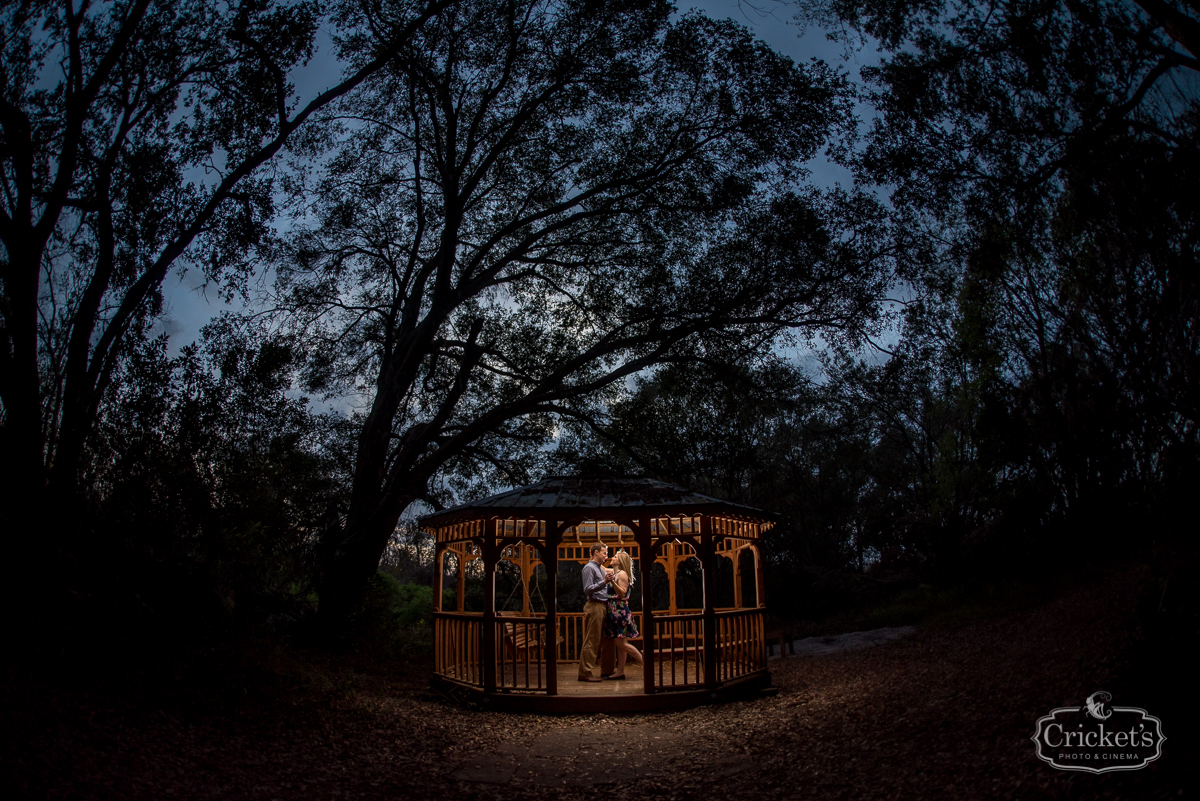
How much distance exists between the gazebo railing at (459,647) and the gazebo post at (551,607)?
99 cm

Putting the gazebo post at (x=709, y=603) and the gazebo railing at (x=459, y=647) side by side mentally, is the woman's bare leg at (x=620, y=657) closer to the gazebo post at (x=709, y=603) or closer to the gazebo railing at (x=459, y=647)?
the gazebo post at (x=709, y=603)

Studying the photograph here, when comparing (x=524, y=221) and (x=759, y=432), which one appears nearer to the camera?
(x=524, y=221)

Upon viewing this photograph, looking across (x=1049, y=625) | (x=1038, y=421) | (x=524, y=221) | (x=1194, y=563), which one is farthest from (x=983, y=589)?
(x=524, y=221)

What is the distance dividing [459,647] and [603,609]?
7.22 feet

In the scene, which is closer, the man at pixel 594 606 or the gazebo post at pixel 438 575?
the man at pixel 594 606

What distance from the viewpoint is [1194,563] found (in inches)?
210

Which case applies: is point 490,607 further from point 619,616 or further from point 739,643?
point 739,643

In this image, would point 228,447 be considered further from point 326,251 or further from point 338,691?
point 326,251

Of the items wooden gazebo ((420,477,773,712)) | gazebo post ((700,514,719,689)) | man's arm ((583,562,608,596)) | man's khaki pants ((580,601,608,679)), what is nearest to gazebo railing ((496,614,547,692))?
wooden gazebo ((420,477,773,712))

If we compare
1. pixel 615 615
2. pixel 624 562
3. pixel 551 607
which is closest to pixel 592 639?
pixel 615 615

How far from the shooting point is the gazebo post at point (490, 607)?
905 cm

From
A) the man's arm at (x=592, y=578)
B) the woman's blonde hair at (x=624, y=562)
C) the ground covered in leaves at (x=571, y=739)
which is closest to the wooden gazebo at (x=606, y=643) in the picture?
the ground covered in leaves at (x=571, y=739)

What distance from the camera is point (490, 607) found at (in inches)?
364

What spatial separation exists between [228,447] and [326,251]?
896 cm
